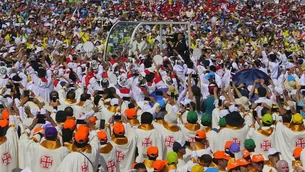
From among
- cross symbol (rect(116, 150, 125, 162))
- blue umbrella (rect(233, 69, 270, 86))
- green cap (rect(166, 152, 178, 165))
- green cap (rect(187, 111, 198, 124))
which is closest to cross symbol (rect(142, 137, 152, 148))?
cross symbol (rect(116, 150, 125, 162))

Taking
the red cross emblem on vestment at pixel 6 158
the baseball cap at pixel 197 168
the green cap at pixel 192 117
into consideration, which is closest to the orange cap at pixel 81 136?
the baseball cap at pixel 197 168

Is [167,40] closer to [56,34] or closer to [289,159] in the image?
[56,34]

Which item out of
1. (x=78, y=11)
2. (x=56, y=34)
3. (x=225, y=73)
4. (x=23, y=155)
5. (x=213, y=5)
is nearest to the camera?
(x=23, y=155)

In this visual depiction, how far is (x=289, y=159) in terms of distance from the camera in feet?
26.7

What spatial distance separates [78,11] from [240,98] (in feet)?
60.3

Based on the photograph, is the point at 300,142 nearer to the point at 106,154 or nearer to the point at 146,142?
the point at 146,142

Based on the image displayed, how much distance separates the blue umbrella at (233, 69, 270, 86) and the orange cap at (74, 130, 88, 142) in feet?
22.4

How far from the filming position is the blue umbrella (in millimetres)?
12797

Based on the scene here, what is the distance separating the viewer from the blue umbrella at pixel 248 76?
42.0 ft

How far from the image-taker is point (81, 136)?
21.0 feet

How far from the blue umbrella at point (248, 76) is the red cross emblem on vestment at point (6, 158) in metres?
6.48

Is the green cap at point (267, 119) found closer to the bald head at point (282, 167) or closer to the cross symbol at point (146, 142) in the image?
the cross symbol at point (146, 142)

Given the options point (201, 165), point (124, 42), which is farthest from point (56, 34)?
point (201, 165)

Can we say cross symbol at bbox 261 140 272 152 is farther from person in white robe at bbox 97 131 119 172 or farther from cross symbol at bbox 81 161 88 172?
cross symbol at bbox 81 161 88 172
